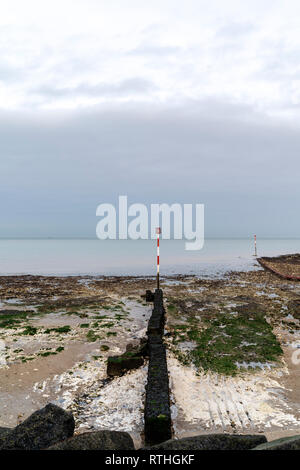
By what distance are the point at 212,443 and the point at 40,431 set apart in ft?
8.04

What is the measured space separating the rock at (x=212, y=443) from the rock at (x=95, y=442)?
41cm

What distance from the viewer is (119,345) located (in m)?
10.5

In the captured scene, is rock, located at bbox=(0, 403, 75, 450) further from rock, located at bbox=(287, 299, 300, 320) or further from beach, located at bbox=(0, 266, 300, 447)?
rock, located at bbox=(287, 299, 300, 320)

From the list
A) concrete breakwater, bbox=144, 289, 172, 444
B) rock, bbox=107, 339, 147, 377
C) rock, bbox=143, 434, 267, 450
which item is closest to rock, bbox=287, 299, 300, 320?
rock, bbox=107, 339, 147, 377

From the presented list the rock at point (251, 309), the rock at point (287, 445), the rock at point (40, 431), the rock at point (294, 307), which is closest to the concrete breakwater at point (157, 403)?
the rock at point (40, 431)

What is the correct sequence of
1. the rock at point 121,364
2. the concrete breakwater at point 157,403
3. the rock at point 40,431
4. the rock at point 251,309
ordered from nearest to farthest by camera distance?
1. the rock at point 40,431
2. the concrete breakwater at point 157,403
3. the rock at point 121,364
4. the rock at point 251,309

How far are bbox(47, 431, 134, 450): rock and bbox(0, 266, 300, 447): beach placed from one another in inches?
59.5

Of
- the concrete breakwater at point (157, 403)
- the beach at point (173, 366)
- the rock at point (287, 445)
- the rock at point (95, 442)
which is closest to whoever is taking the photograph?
the rock at point (287, 445)

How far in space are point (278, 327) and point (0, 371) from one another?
10507 millimetres

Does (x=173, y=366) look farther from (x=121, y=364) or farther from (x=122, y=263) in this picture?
(x=122, y=263)

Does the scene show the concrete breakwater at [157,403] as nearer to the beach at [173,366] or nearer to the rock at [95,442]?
the beach at [173,366]

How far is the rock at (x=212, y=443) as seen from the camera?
12.4 ft

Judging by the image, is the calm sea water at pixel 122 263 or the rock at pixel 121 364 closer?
the rock at pixel 121 364
